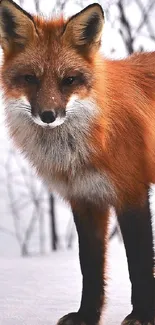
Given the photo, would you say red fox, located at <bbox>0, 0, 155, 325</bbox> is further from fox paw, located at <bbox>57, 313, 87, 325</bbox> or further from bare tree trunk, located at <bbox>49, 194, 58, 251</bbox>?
bare tree trunk, located at <bbox>49, 194, 58, 251</bbox>

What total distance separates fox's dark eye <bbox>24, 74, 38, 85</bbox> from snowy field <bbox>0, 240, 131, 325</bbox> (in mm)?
1475

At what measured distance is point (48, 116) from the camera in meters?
3.46

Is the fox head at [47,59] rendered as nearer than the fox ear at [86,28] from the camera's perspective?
Yes

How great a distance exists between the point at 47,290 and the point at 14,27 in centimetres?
246

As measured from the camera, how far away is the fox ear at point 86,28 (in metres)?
3.71

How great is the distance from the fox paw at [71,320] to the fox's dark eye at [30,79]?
5.30 ft

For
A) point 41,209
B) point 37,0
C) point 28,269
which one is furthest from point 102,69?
point 41,209

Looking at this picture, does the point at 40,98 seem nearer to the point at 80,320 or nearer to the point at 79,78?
the point at 79,78

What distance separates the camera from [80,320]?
4.16m

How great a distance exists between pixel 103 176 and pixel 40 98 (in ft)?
2.16

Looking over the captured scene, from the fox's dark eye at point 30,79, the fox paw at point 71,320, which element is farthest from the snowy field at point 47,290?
the fox's dark eye at point 30,79

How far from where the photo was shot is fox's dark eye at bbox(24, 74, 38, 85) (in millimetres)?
3627

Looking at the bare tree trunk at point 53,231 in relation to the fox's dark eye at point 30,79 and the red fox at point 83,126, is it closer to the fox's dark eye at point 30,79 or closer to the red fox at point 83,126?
the red fox at point 83,126

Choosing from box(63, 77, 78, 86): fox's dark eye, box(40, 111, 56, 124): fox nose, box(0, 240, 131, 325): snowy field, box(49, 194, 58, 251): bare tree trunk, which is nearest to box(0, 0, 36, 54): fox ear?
box(63, 77, 78, 86): fox's dark eye
